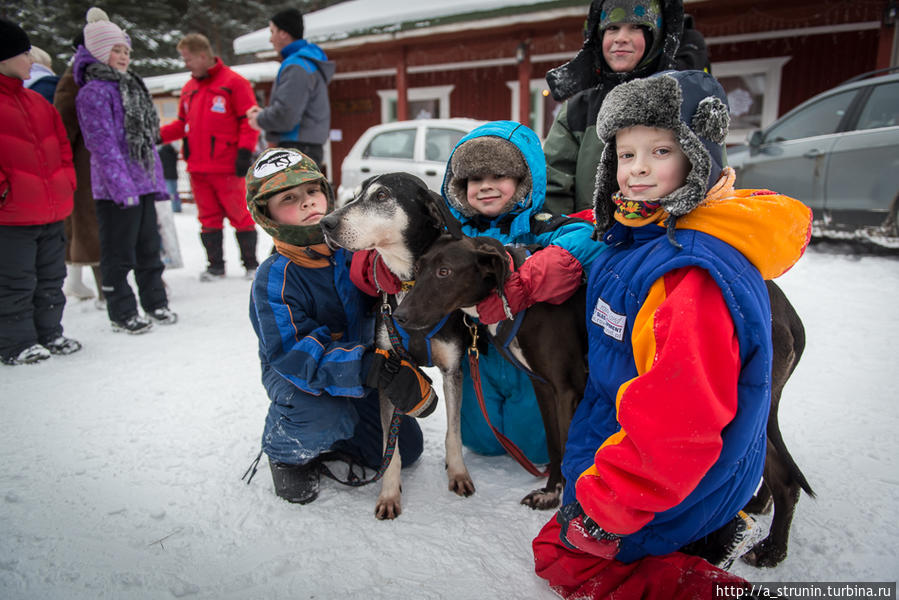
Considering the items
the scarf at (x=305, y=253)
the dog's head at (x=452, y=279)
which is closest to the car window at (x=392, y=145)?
the scarf at (x=305, y=253)

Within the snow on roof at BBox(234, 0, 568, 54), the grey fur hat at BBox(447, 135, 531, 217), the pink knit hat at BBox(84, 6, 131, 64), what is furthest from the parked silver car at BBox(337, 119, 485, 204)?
the grey fur hat at BBox(447, 135, 531, 217)

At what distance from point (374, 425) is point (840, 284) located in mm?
5035

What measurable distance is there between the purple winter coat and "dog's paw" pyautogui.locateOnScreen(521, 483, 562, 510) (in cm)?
418

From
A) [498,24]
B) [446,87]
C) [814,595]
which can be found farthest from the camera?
[446,87]

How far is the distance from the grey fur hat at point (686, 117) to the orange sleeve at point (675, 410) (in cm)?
24

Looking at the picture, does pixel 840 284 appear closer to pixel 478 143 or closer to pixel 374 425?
pixel 478 143

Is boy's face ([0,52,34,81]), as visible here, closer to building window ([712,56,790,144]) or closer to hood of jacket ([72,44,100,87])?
hood of jacket ([72,44,100,87])

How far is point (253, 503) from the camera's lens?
2287mm

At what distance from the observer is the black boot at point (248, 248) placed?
6164 mm

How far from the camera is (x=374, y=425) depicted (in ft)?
8.61

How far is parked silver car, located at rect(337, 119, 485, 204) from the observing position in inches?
339

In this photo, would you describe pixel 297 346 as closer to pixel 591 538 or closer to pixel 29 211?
pixel 591 538

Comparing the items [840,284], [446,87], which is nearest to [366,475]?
[840,284]

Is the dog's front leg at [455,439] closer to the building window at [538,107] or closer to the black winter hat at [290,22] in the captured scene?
the black winter hat at [290,22]
